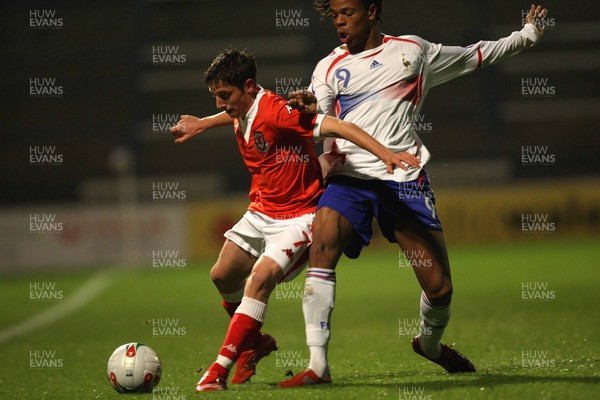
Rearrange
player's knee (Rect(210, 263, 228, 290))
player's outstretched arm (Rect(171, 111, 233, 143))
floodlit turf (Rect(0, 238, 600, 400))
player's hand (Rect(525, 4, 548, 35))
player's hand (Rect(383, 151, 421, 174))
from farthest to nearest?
player's outstretched arm (Rect(171, 111, 233, 143)) → player's hand (Rect(525, 4, 548, 35)) → player's knee (Rect(210, 263, 228, 290)) → floodlit turf (Rect(0, 238, 600, 400)) → player's hand (Rect(383, 151, 421, 174))

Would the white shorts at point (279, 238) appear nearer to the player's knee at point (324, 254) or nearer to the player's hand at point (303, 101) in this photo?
the player's knee at point (324, 254)

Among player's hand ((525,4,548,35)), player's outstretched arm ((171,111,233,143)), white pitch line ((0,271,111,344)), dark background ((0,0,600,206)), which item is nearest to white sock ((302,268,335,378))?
player's outstretched arm ((171,111,233,143))

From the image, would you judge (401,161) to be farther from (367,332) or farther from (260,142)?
(367,332)

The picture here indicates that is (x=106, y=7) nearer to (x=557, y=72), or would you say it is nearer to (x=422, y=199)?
(x=557, y=72)

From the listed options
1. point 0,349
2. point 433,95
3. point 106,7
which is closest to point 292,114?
point 0,349

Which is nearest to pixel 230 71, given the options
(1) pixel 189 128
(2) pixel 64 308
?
(1) pixel 189 128

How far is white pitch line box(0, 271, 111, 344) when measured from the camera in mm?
11688

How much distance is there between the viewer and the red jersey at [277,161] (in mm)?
6070

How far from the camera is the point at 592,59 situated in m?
24.8

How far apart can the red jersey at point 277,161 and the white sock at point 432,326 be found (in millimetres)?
980

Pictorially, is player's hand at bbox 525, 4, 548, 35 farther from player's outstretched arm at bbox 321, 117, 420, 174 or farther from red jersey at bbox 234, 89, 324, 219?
red jersey at bbox 234, 89, 324, 219

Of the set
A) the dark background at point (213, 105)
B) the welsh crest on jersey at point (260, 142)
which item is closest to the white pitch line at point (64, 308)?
the dark background at point (213, 105)

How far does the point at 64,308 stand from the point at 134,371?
8.82 meters

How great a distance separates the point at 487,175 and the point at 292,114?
15948 millimetres
